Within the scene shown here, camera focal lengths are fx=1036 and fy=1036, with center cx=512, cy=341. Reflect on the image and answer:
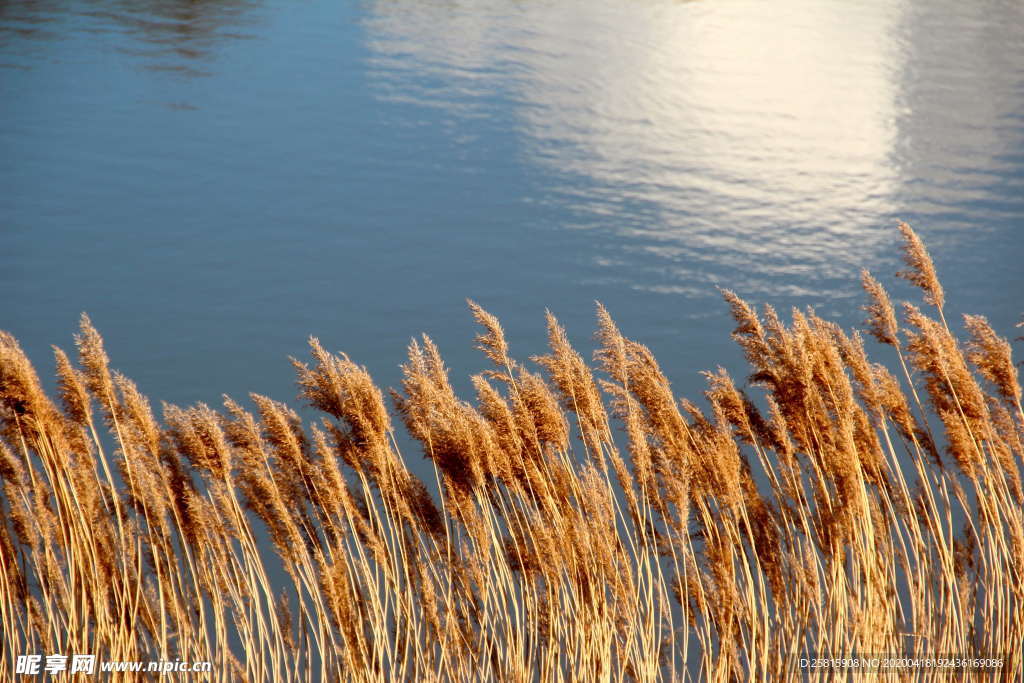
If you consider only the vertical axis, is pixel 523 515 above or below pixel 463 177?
below

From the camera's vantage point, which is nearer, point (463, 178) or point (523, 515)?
point (523, 515)

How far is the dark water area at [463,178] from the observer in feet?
20.9

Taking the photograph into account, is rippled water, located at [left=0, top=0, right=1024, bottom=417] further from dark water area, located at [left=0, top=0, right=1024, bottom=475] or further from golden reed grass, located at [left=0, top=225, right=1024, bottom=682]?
golden reed grass, located at [left=0, top=225, right=1024, bottom=682]

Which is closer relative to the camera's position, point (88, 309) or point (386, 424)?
point (386, 424)

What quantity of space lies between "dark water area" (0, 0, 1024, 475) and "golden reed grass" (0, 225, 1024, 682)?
10.1 ft

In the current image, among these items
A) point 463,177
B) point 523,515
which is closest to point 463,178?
point 463,177

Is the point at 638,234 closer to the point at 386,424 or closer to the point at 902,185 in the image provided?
the point at 902,185

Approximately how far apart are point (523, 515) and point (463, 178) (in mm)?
6084

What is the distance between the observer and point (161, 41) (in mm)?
11766

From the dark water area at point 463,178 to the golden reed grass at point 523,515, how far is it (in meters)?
3.07

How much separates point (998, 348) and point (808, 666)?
919mm

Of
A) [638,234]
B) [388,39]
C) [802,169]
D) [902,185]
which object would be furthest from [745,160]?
[388,39]

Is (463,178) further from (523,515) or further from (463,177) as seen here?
(523,515)

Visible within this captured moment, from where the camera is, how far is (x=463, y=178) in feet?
27.4
